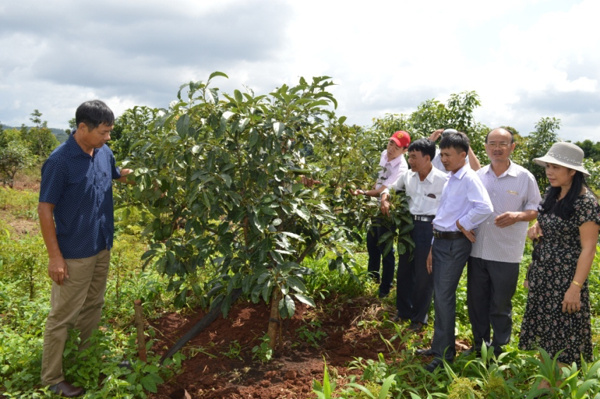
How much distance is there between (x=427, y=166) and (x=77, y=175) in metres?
2.58

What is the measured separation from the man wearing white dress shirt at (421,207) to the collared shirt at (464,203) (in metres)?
0.52

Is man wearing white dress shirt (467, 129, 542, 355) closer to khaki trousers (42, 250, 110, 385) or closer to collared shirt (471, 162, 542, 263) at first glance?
collared shirt (471, 162, 542, 263)

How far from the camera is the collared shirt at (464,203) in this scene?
3049 mm

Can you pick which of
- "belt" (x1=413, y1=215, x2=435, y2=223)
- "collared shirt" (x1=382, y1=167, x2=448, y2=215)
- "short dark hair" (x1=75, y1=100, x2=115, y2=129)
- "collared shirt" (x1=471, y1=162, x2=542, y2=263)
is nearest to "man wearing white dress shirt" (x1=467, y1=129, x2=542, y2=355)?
"collared shirt" (x1=471, y1=162, x2=542, y2=263)

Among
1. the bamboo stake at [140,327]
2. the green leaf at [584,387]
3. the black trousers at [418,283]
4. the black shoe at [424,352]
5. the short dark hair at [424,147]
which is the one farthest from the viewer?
the black trousers at [418,283]

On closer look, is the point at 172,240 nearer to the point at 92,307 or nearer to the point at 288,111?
the point at 92,307

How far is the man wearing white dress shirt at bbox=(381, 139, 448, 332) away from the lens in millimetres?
3797

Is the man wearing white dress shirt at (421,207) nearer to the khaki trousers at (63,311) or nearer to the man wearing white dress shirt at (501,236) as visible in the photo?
the man wearing white dress shirt at (501,236)

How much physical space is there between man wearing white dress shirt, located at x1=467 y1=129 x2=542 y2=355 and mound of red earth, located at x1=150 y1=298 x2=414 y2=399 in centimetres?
82

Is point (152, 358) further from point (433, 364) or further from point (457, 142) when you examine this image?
point (457, 142)

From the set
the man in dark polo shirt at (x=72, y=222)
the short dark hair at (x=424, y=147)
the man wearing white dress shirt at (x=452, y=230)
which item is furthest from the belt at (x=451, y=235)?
the man in dark polo shirt at (x=72, y=222)

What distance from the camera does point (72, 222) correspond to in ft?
9.93

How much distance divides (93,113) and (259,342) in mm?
2016

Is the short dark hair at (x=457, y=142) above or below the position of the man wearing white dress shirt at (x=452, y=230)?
above
